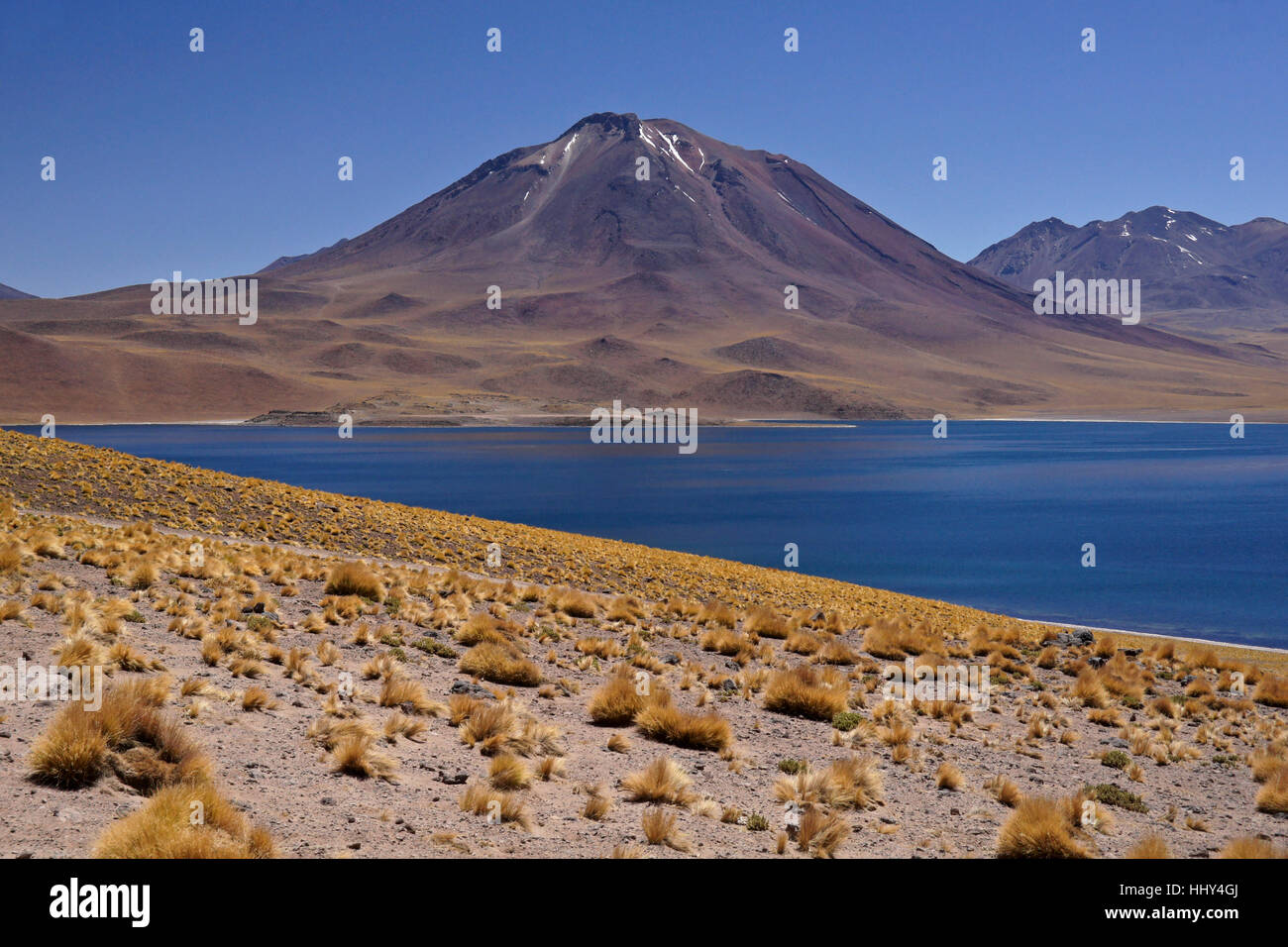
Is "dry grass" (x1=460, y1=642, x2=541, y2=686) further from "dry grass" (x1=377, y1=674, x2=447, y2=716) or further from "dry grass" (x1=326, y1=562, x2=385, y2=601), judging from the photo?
"dry grass" (x1=326, y1=562, x2=385, y2=601)

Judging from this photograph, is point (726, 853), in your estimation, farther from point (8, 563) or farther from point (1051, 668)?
point (1051, 668)

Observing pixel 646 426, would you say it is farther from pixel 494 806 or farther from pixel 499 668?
pixel 494 806

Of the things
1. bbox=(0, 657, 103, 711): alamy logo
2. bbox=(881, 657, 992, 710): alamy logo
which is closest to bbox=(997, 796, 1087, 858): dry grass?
bbox=(881, 657, 992, 710): alamy logo

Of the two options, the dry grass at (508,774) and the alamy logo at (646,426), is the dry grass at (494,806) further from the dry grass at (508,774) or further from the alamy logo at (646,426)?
the alamy logo at (646,426)

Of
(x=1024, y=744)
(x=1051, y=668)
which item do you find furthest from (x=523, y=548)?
(x=1024, y=744)
